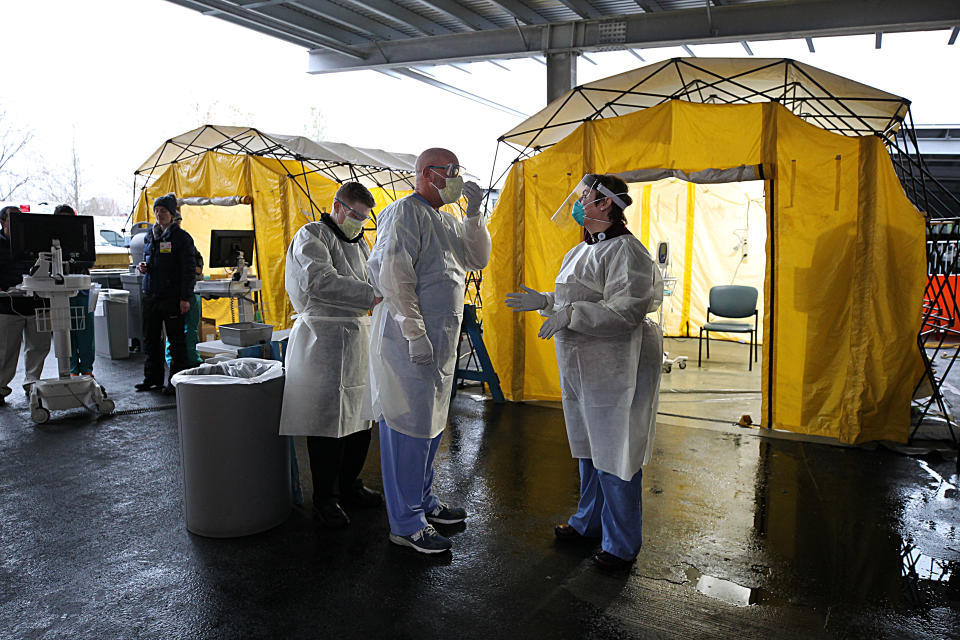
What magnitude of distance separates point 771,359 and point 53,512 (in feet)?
15.0

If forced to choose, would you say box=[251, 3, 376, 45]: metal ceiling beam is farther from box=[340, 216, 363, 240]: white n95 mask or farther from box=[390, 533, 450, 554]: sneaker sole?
box=[390, 533, 450, 554]: sneaker sole

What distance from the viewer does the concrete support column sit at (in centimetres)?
817

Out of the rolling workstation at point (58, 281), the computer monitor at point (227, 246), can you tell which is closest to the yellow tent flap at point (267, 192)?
the computer monitor at point (227, 246)

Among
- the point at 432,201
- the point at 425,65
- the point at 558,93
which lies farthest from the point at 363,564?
the point at 425,65

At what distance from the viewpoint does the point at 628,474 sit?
2.51 metres

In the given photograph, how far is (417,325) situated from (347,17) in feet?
A: 23.4

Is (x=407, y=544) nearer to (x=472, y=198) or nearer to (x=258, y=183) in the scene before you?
(x=472, y=198)

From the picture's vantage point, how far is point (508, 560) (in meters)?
2.73

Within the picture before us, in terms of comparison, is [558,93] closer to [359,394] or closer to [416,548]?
[359,394]

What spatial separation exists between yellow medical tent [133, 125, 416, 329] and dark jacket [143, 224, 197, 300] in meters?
2.05

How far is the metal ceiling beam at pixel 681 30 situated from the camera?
6488mm

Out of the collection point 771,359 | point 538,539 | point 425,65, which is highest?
point 425,65

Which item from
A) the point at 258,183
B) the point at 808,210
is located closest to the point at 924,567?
the point at 808,210

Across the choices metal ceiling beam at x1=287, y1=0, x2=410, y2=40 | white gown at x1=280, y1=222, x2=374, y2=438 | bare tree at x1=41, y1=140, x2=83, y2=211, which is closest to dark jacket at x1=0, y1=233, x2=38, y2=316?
white gown at x1=280, y1=222, x2=374, y2=438
